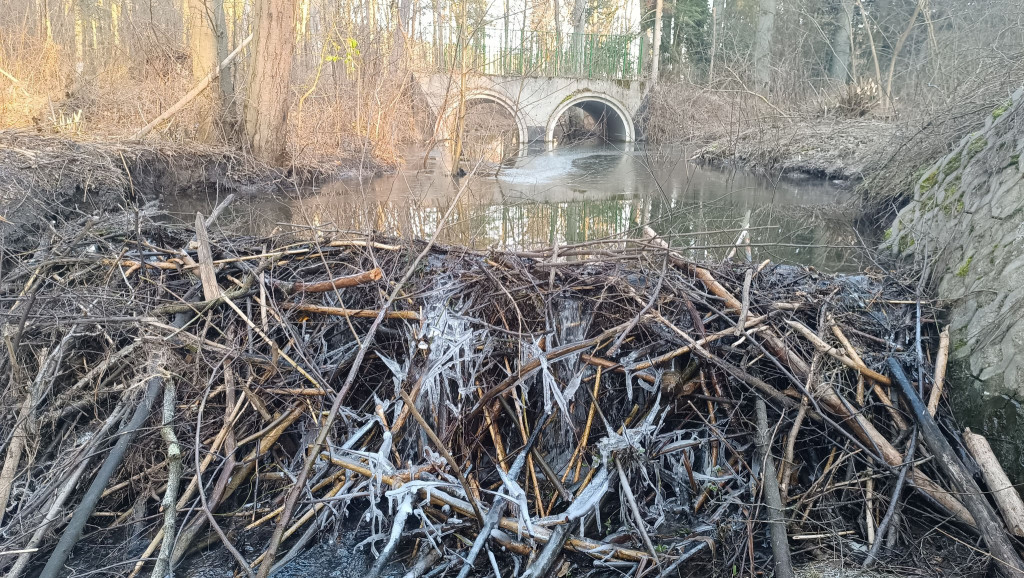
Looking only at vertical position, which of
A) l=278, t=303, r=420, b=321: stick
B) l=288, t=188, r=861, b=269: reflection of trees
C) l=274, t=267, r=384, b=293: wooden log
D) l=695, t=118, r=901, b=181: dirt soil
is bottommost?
l=288, t=188, r=861, b=269: reflection of trees

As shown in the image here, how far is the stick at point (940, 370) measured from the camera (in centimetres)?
322

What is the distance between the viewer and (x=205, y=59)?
12.2 meters

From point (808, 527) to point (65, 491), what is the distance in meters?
3.20

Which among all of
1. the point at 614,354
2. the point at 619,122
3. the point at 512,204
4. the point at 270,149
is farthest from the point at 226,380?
the point at 619,122

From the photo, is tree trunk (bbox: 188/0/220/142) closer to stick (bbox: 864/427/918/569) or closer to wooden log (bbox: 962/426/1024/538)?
stick (bbox: 864/427/918/569)

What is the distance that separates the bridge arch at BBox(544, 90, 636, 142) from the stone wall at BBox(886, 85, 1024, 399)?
16.2 meters

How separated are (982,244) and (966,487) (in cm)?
175

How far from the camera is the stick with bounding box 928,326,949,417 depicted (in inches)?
127

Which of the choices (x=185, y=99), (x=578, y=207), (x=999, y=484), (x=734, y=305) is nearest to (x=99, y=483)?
(x=734, y=305)

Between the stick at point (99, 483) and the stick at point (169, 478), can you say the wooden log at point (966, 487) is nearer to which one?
the stick at point (169, 478)

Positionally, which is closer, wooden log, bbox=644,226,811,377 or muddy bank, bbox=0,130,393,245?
wooden log, bbox=644,226,811,377

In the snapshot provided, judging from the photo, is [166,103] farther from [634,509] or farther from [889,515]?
[889,515]

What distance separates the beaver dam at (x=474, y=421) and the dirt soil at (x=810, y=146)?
10.6m

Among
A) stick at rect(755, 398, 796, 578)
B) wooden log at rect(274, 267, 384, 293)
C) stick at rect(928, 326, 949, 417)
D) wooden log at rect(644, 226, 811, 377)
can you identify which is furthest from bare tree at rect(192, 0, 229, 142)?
stick at rect(928, 326, 949, 417)
